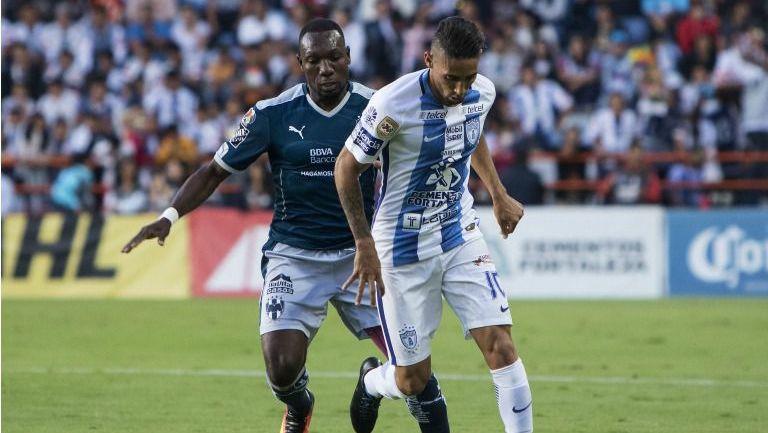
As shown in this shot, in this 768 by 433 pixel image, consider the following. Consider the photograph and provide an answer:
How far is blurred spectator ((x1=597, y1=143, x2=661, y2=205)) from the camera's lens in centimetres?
1984

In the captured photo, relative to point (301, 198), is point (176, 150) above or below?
below

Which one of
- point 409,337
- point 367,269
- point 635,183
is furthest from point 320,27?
point 635,183

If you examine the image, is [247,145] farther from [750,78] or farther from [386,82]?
[750,78]

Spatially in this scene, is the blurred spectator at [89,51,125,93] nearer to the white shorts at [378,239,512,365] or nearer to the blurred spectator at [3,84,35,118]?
the blurred spectator at [3,84,35,118]

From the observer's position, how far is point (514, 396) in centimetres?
681

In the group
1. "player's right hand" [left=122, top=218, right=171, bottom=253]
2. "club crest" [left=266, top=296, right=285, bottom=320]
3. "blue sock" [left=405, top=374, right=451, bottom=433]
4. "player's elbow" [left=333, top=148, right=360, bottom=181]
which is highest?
"player's elbow" [left=333, top=148, right=360, bottom=181]

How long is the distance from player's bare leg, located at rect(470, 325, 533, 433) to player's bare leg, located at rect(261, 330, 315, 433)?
46.9 inches

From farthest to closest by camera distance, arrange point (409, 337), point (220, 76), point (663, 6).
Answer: point (663, 6) → point (220, 76) → point (409, 337)

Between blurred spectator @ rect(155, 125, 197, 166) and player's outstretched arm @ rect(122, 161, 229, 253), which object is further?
blurred spectator @ rect(155, 125, 197, 166)

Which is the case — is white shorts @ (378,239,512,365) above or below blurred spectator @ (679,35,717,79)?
below

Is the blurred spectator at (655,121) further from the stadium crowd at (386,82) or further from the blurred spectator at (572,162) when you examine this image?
the blurred spectator at (572,162)

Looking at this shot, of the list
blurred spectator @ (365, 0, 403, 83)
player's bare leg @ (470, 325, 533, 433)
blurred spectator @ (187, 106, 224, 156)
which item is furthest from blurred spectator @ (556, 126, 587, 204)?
player's bare leg @ (470, 325, 533, 433)

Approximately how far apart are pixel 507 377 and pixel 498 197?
3.57ft

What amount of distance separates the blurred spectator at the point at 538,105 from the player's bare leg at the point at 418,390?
13.9m
